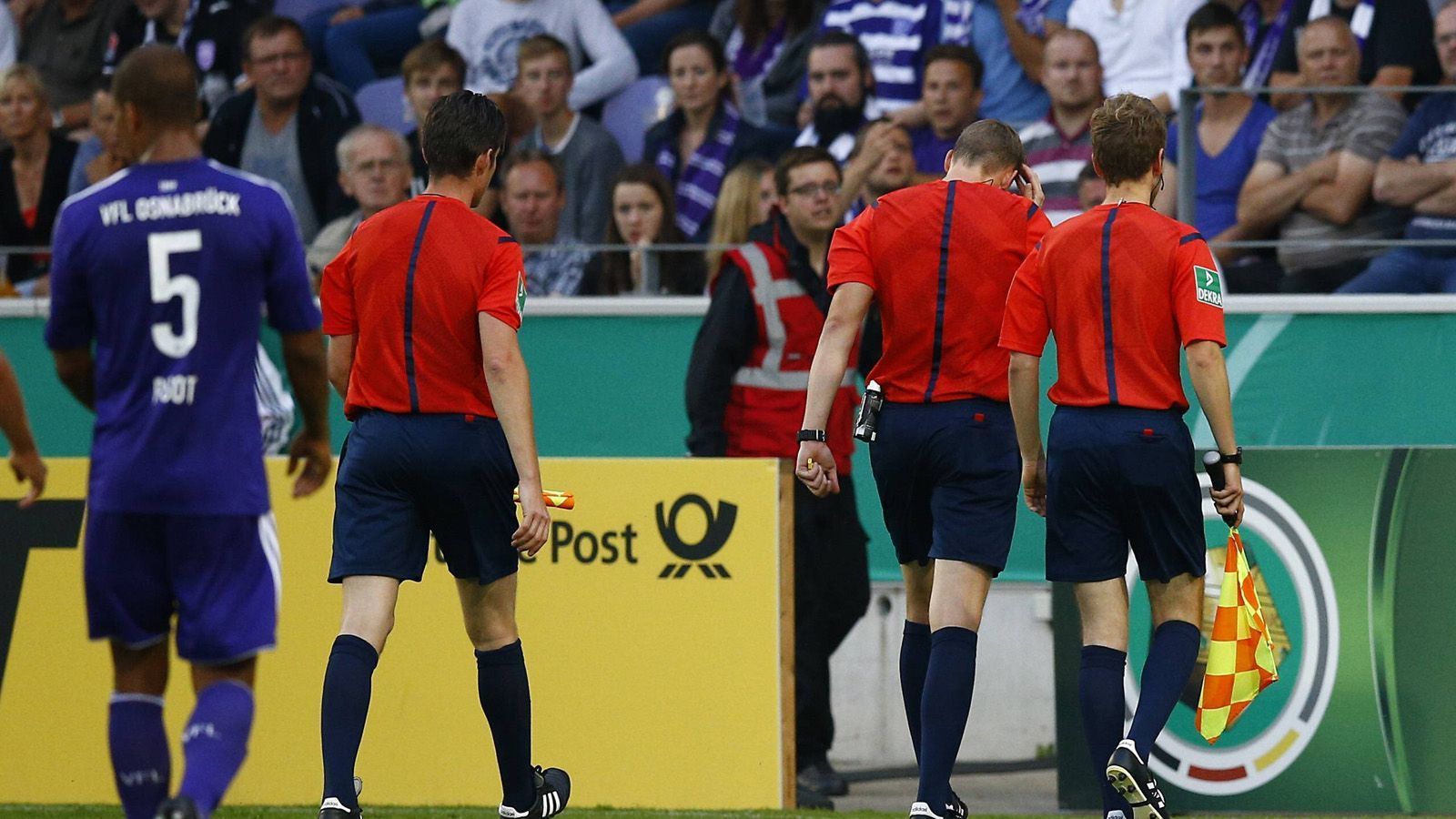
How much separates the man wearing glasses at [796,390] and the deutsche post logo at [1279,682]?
4.18ft

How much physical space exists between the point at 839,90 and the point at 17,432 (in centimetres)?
550

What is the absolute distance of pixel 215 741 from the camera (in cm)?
459

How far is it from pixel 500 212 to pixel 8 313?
2637 mm

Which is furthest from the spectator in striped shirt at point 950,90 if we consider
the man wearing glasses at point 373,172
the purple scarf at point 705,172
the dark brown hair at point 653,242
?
the man wearing glasses at point 373,172

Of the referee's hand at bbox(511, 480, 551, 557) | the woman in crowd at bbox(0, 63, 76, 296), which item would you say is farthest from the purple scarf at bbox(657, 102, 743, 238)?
the referee's hand at bbox(511, 480, 551, 557)

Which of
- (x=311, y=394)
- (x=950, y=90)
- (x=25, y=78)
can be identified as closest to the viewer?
(x=311, y=394)

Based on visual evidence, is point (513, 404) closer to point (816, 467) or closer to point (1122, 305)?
point (816, 467)

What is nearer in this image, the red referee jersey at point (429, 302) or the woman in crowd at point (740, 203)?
the red referee jersey at point (429, 302)

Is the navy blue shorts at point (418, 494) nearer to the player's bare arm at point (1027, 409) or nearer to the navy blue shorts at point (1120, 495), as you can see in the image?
the player's bare arm at point (1027, 409)

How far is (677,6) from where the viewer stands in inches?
432

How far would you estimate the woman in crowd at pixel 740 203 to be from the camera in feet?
29.8

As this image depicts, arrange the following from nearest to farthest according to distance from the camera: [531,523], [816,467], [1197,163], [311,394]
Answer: [311,394] < [531,523] < [816,467] < [1197,163]

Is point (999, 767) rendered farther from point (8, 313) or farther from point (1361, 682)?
point (8, 313)

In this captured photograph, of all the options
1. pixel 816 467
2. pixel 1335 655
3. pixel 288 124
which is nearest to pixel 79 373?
pixel 816 467
